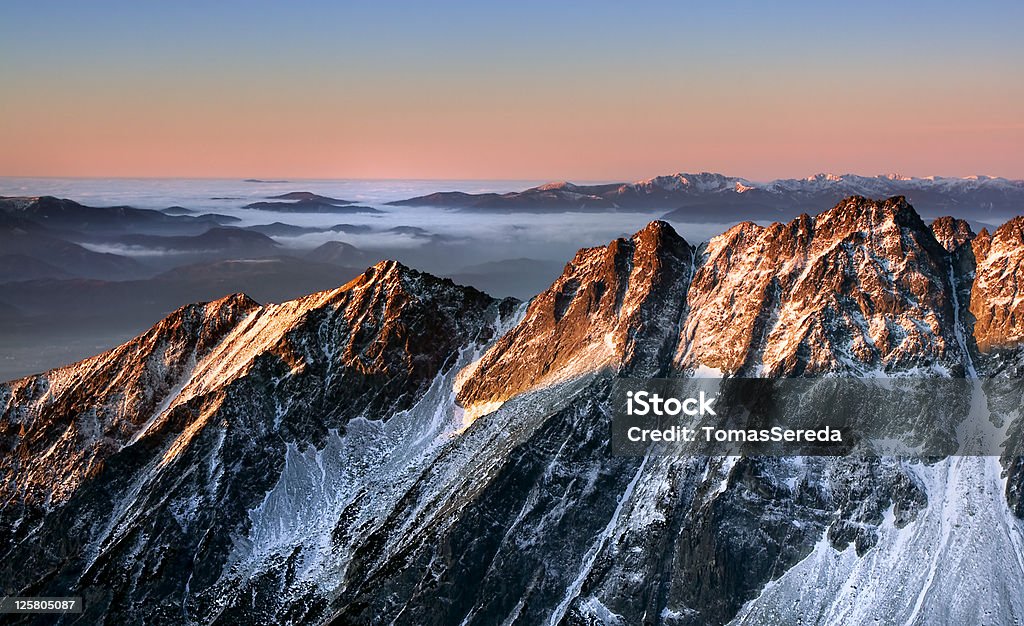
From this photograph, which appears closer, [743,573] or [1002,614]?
[1002,614]

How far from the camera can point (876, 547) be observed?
199 meters

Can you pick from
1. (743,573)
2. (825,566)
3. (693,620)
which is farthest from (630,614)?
(825,566)

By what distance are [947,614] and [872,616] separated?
15478 mm

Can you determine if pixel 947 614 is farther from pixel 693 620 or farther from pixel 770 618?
pixel 693 620

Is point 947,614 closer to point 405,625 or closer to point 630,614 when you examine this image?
point 630,614

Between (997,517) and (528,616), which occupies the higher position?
(997,517)

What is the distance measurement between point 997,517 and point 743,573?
2366 inches

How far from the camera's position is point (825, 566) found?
19738 cm

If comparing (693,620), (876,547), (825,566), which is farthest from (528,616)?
(876,547)

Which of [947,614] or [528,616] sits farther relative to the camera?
[528,616]

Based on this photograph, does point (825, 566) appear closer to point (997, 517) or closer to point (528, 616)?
point (997, 517)

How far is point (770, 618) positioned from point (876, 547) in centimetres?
3074

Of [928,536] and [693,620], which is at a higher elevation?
[928,536]

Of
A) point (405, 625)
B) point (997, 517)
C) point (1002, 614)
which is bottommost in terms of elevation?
point (405, 625)
